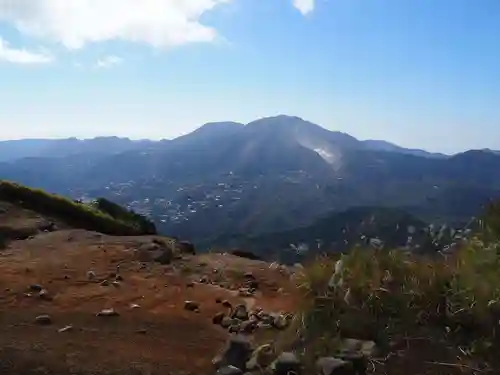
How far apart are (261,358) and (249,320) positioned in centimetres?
193

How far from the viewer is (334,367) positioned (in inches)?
235

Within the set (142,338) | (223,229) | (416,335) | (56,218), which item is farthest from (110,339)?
(223,229)

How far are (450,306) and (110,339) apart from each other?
503 centimetres

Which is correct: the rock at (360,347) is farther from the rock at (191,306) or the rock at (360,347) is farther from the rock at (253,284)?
the rock at (253,284)

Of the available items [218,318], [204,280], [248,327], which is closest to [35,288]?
[204,280]

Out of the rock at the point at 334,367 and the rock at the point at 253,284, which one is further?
the rock at the point at 253,284

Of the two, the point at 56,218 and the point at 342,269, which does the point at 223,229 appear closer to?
the point at 56,218

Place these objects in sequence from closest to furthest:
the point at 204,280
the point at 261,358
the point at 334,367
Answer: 1. the point at 334,367
2. the point at 261,358
3. the point at 204,280

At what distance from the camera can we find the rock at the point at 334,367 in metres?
5.96

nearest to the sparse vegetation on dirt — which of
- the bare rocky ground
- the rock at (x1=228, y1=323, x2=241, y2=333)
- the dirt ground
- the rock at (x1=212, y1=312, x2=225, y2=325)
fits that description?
the bare rocky ground

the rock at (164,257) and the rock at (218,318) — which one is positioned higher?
the rock at (218,318)

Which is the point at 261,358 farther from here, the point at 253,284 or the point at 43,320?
the point at 253,284

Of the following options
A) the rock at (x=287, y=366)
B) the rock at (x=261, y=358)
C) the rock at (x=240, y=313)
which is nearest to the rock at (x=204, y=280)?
the rock at (x=240, y=313)

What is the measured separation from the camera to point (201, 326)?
877 centimetres
